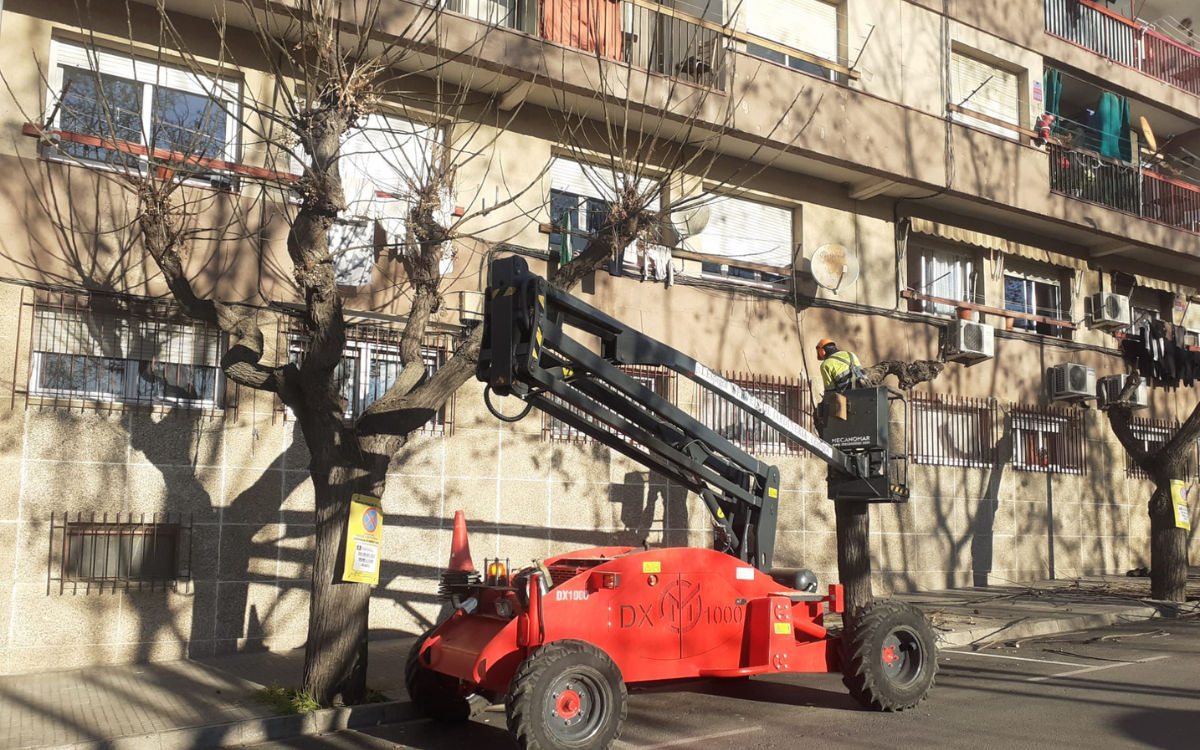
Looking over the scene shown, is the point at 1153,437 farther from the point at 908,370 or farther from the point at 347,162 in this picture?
the point at 347,162

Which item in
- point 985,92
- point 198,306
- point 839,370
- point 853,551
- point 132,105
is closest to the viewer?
point 198,306

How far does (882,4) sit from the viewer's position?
16.7m

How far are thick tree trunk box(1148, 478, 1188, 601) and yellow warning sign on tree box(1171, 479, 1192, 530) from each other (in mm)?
49

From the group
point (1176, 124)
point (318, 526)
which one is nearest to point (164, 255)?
point (318, 526)

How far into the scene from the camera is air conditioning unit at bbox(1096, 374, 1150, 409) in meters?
17.8

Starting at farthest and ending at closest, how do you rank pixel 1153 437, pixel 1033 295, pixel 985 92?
pixel 1153 437, pixel 1033 295, pixel 985 92

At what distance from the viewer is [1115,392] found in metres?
18.2

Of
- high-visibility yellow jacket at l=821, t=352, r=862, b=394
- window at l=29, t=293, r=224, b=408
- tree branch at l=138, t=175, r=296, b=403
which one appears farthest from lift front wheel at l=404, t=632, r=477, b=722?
window at l=29, t=293, r=224, b=408

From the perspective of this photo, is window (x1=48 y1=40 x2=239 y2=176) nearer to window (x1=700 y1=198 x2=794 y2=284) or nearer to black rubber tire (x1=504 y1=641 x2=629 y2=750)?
window (x1=700 y1=198 x2=794 y2=284)

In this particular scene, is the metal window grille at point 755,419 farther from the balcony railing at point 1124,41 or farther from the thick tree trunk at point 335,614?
the balcony railing at point 1124,41

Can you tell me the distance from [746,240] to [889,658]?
8402 mm

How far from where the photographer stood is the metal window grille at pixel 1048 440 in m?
17.2

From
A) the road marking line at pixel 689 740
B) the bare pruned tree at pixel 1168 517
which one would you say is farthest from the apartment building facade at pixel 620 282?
the road marking line at pixel 689 740

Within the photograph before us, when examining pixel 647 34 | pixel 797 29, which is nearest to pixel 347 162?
pixel 647 34
